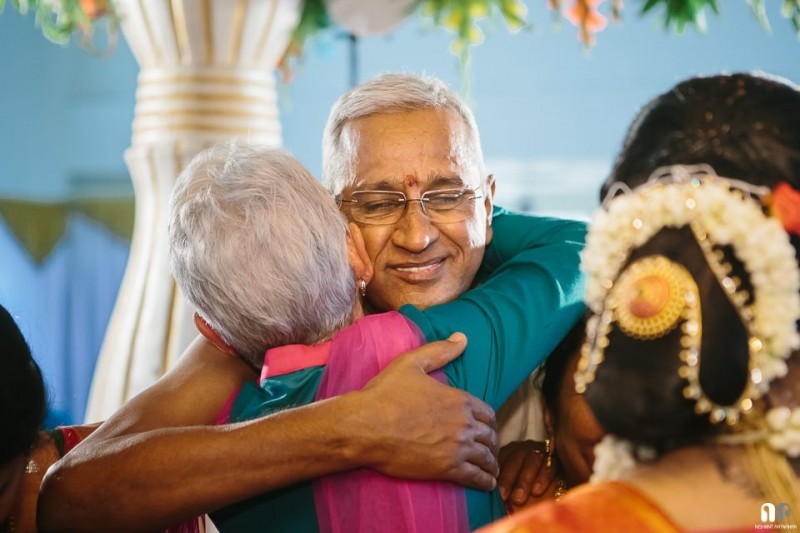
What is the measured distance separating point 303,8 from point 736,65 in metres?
3.53

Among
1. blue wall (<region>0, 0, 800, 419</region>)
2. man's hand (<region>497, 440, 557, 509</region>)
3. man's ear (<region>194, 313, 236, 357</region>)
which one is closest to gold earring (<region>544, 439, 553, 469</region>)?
man's hand (<region>497, 440, 557, 509</region>)

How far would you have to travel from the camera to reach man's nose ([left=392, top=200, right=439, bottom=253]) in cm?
238

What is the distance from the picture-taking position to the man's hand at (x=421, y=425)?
197 centimetres

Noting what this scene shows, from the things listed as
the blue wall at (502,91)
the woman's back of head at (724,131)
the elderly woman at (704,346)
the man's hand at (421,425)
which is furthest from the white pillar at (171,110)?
the blue wall at (502,91)

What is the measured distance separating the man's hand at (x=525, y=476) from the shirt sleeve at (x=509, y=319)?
20cm

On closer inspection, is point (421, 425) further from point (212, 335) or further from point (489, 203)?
point (489, 203)

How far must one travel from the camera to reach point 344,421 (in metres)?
1.96

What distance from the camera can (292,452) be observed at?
1963 millimetres

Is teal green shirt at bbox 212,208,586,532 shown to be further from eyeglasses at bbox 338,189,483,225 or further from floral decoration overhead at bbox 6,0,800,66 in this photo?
floral decoration overhead at bbox 6,0,800,66

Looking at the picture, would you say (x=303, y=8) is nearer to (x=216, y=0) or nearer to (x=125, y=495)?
(x=216, y=0)

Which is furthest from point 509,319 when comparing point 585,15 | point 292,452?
point 585,15

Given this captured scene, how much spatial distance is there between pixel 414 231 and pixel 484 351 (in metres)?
0.39

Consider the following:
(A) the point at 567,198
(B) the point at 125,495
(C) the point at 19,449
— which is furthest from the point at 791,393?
(A) the point at 567,198

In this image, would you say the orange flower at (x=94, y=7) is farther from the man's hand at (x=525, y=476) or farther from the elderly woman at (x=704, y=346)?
the elderly woman at (x=704, y=346)
